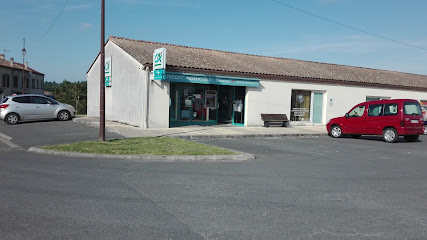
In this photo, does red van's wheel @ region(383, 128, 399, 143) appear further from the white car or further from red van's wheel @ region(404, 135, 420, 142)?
the white car

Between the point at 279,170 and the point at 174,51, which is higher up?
the point at 174,51

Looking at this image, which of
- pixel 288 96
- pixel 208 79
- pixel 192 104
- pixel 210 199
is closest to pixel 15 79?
pixel 192 104

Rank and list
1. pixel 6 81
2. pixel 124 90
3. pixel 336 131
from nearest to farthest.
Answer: pixel 336 131 < pixel 124 90 < pixel 6 81

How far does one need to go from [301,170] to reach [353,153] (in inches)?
158

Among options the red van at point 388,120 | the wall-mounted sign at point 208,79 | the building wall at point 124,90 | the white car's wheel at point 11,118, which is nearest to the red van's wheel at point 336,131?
the red van at point 388,120

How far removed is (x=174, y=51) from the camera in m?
19.5

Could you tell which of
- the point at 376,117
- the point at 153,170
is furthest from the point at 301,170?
Answer: the point at 376,117

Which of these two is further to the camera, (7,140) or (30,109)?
(30,109)

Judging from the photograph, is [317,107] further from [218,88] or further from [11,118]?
[11,118]

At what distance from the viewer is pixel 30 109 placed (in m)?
18.1

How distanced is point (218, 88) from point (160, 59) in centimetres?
513

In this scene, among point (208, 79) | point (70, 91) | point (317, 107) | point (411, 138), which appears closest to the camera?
point (411, 138)

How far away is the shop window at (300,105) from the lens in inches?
829

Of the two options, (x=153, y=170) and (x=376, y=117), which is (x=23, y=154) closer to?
(x=153, y=170)
